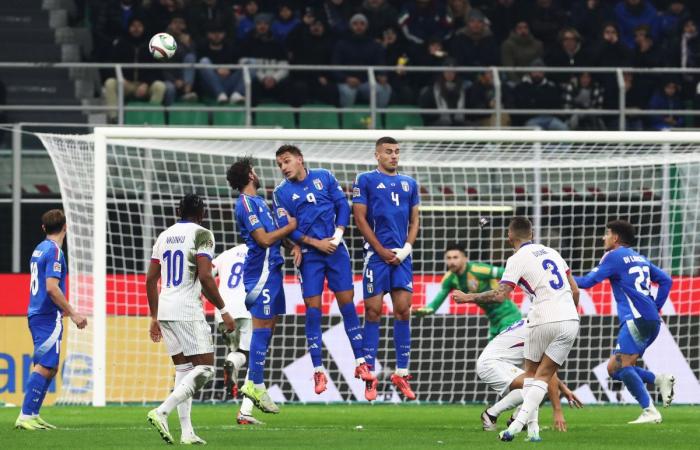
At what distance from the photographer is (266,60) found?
76.0ft

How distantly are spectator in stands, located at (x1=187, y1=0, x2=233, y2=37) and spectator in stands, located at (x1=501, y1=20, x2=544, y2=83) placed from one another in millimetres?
4540

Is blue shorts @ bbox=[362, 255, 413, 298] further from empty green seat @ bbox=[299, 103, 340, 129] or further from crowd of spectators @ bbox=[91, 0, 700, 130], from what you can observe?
empty green seat @ bbox=[299, 103, 340, 129]

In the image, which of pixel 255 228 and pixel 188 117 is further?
pixel 188 117

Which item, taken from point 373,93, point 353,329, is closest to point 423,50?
point 373,93

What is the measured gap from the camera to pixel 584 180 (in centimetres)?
1897

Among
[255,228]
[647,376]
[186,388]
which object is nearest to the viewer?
[186,388]

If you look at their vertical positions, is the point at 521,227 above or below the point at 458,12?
below

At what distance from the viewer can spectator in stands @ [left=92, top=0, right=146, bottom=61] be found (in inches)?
906

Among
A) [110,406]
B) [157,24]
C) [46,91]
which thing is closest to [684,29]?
[157,24]

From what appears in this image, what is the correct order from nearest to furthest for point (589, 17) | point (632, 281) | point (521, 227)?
point (521, 227) → point (632, 281) → point (589, 17)

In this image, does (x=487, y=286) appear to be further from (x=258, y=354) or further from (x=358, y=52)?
(x=358, y=52)

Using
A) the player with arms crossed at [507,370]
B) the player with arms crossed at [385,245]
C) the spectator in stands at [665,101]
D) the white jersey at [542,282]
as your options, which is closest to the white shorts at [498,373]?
the player with arms crossed at [507,370]

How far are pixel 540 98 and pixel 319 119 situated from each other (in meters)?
Answer: 3.44

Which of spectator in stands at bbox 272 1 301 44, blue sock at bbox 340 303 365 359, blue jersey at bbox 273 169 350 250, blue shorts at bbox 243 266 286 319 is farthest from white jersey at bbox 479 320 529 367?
spectator in stands at bbox 272 1 301 44
